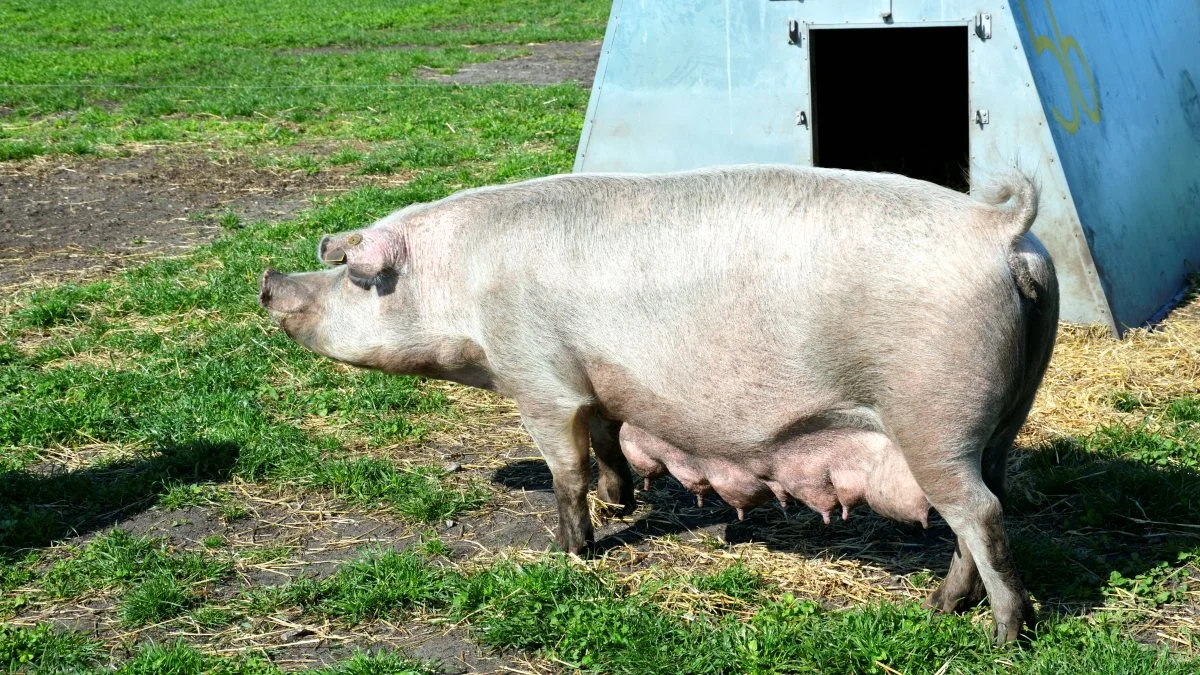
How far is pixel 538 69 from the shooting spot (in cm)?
1639

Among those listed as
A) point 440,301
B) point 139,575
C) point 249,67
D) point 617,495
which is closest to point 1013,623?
point 617,495

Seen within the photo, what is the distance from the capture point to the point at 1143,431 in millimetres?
5258

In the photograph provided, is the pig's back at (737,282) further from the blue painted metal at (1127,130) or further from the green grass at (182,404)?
the blue painted metal at (1127,130)

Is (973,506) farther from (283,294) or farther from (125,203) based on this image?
(125,203)

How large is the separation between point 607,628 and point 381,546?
1150mm

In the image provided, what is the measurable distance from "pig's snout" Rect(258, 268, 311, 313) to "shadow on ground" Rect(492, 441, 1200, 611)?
1.50m

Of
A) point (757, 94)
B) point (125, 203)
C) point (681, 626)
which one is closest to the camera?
point (681, 626)

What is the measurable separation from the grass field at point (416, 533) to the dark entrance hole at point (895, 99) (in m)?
3.24

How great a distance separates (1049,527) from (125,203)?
306 inches

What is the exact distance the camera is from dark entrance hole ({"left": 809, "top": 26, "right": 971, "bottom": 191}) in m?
9.16


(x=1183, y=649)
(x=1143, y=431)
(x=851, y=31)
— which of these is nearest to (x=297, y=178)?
(x=851, y=31)

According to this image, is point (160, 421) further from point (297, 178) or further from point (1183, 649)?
point (297, 178)

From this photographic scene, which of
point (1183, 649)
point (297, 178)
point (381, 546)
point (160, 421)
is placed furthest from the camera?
point (297, 178)

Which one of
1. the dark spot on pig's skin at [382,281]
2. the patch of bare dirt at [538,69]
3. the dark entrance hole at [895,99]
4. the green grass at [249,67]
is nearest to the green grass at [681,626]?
the dark spot on pig's skin at [382,281]
